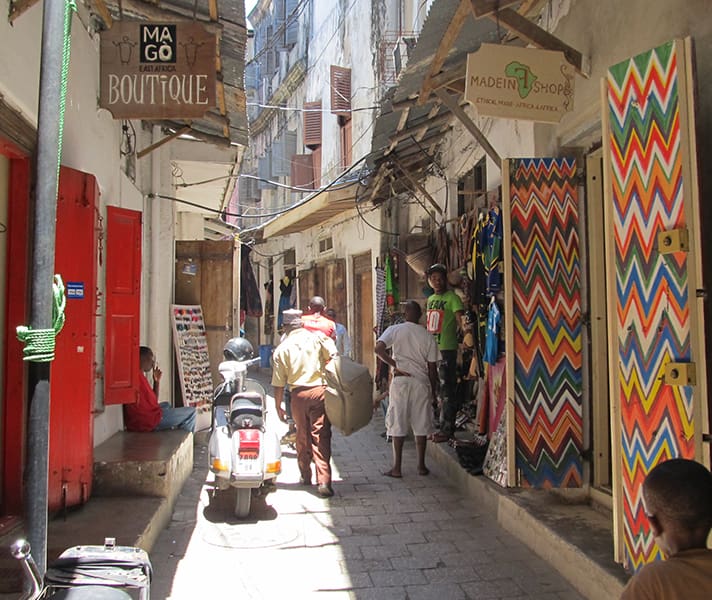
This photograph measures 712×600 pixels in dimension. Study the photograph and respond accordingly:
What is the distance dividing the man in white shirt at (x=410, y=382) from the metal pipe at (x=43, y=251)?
16.3 feet

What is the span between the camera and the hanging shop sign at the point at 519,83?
4.01 m

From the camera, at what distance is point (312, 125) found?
704 inches

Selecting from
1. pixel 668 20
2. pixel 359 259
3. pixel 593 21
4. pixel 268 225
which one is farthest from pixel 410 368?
pixel 268 225

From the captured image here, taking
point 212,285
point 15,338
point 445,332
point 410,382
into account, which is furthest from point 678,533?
point 212,285

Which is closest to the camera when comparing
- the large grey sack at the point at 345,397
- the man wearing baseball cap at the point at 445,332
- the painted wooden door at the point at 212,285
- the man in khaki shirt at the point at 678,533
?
the man in khaki shirt at the point at 678,533

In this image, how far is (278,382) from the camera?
6406 millimetres

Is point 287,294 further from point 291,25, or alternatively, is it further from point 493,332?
point 493,332

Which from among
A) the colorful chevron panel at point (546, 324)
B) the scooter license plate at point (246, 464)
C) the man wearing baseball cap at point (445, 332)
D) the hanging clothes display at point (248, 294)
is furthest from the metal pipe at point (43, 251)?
the hanging clothes display at point (248, 294)

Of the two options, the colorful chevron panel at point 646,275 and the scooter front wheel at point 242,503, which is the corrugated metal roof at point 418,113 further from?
the scooter front wheel at point 242,503

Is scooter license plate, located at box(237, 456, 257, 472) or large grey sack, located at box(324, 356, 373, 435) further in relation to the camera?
large grey sack, located at box(324, 356, 373, 435)

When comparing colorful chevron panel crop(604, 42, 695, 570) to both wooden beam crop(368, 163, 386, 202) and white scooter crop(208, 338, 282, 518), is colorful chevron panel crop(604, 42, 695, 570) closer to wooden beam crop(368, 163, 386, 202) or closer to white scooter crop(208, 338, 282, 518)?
white scooter crop(208, 338, 282, 518)

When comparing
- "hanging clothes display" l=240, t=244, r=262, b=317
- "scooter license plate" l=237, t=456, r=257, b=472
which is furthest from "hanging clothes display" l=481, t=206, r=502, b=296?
"hanging clothes display" l=240, t=244, r=262, b=317

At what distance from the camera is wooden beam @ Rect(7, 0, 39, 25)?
340 centimetres

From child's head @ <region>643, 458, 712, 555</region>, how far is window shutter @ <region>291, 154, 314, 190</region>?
56.3 feet
